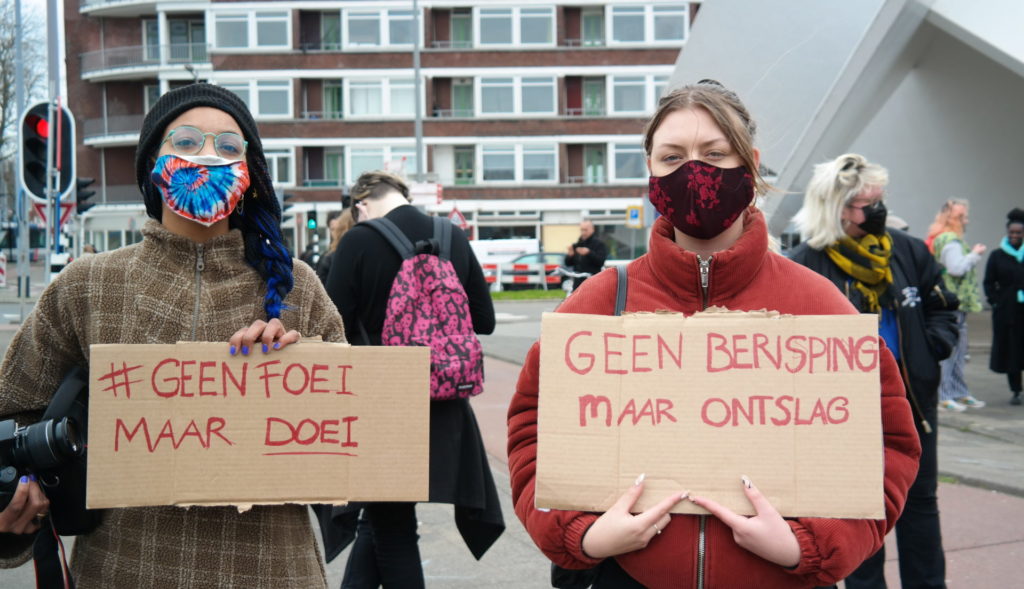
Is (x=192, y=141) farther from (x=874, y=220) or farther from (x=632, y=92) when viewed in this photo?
(x=632, y=92)

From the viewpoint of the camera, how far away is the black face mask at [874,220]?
13.8ft

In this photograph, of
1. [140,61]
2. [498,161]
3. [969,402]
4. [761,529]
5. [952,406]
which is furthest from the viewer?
[140,61]

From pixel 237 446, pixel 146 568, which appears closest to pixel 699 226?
pixel 237 446

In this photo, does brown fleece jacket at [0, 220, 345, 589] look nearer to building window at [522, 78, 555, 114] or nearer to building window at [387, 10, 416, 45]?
building window at [522, 78, 555, 114]

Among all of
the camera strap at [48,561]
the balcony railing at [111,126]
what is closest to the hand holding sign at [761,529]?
the camera strap at [48,561]

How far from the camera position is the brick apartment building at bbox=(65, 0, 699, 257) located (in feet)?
154

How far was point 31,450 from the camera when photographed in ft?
7.18

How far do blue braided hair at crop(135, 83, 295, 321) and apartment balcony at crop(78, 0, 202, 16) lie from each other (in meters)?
49.3

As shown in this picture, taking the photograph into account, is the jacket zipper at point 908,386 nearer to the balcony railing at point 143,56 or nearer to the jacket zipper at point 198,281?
the jacket zipper at point 198,281

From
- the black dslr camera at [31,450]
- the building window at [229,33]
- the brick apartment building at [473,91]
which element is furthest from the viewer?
the building window at [229,33]

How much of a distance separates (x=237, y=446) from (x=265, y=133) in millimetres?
47111

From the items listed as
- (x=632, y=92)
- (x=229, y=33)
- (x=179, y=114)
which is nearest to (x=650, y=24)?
(x=632, y=92)

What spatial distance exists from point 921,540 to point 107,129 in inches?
2008

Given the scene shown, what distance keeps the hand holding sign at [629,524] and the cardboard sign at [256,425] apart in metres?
0.53
